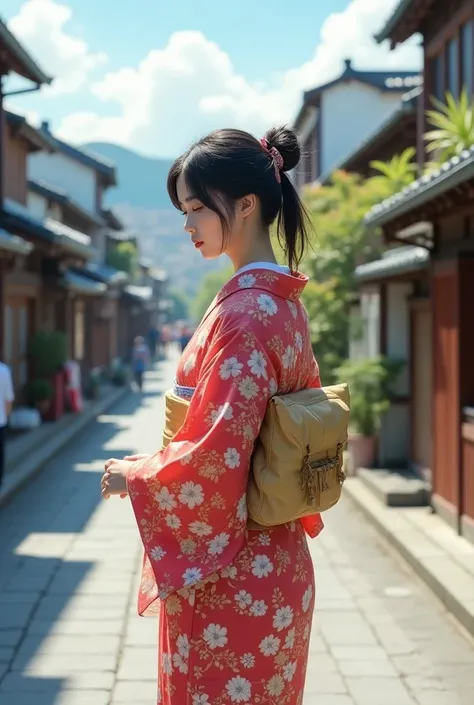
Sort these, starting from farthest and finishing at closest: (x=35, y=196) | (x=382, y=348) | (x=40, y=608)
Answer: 1. (x=35, y=196)
2. (x=382, y=348)
3. (x=40, y=608)

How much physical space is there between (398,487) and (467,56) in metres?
4.93

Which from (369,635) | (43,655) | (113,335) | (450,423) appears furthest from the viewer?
(113,335)

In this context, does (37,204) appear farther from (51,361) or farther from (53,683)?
(53,683)

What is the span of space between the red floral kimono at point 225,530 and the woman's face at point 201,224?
0.11 metres

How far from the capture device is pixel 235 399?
2180 mm

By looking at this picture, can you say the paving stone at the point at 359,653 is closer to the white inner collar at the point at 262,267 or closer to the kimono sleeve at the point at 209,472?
the kimono sleeve at the point at 209,472

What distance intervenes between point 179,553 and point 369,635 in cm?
401

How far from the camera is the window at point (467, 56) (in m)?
10.1

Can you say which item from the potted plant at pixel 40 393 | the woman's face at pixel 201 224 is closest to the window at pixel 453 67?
the woman's face at pixel 201 224

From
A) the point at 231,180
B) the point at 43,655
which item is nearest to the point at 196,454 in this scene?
the point at 231,180

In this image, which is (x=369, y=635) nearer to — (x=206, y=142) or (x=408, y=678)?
(x=408, y=678)

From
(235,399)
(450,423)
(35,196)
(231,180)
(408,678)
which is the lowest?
(408,678)

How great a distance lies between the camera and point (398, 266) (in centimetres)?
1058

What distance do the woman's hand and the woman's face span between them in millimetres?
594
